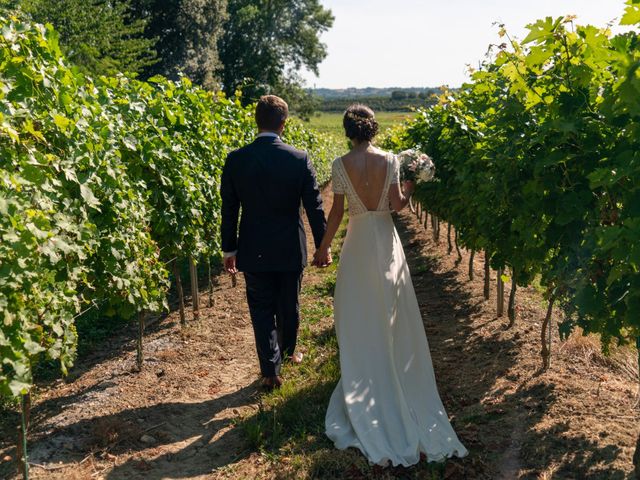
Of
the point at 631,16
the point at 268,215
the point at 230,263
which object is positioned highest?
the point at 631,16

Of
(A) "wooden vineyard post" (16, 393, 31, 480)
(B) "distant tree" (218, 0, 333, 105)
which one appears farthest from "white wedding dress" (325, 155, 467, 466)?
(B) "distant tree" (218, 0, 333, 105)

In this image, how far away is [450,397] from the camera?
479cm

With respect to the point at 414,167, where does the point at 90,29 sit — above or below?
above

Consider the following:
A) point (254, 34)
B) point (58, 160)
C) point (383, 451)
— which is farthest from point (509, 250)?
point (254, 34)

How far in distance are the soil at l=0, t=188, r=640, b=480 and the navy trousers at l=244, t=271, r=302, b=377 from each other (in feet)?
1.17

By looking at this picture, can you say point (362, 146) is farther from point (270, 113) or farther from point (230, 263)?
point (230, 263)

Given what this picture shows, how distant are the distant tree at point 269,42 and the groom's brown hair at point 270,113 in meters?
33.1

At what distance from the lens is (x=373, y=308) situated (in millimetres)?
4379

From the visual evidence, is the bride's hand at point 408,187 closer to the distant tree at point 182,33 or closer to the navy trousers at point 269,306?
the navy trousers at point 269,306

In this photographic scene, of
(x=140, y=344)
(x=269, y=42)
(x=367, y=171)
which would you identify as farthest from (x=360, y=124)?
(x=269, y=42)

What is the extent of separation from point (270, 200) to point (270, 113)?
67 centimetres

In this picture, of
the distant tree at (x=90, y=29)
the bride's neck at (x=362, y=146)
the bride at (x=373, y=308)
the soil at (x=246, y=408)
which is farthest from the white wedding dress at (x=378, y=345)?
the distant tree at (x=90, y=29)

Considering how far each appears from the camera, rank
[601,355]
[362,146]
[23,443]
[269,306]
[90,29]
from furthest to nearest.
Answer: [90,29] < [601,355] < [269,306] < [362,146] < [23,443]

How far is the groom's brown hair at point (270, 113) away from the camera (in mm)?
4730
